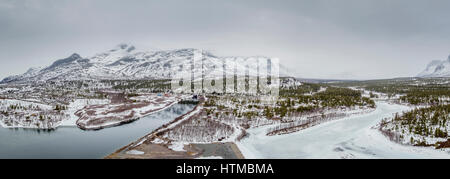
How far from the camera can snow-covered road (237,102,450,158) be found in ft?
67.5

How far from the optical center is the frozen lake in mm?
21234

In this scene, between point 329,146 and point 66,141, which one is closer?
point 329,146

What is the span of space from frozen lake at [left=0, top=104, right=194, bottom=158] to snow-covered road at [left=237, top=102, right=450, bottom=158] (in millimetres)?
14987

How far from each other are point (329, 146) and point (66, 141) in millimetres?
31120

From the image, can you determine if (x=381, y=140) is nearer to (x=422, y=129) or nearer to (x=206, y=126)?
(x=422, y=129)

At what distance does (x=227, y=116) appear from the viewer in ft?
129

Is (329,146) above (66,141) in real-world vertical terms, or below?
below

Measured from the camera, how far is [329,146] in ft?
77.6

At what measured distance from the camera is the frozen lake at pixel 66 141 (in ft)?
69.7

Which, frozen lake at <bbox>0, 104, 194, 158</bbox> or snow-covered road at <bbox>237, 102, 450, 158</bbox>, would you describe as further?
frozen lake at <bbox>0, 104, 194, 158</bbox>

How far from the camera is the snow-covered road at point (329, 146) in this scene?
67.5ft

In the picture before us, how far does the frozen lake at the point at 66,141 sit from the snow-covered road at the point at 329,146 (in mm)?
14987

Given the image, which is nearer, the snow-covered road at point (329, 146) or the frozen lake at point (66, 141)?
the snow-covered road at point (329, 146)

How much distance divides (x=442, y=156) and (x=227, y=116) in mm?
27992
